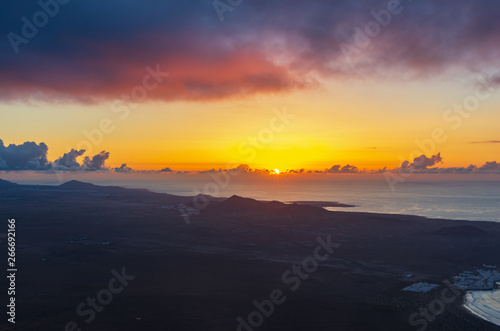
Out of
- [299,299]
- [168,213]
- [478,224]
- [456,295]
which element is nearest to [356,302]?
[299,299]

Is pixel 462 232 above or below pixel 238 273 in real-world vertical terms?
above

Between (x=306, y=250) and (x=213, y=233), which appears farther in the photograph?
(x=213, y=233)

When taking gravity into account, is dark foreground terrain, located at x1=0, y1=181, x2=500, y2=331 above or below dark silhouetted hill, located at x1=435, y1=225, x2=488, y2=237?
below

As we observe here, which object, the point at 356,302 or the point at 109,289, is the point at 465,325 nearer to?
the point at 356,302

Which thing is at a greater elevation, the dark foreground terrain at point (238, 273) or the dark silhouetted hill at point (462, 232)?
the dark silhouetted hill at point (462, 232)

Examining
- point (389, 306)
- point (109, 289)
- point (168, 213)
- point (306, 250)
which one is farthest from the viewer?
point (168, 213)

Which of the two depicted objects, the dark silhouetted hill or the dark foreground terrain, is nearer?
the dark foreground terrain

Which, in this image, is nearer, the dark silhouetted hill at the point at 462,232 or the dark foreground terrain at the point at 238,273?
the dark foreground terrain at the point at 238,273

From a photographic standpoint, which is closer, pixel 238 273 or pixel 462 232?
pixel 238 273
